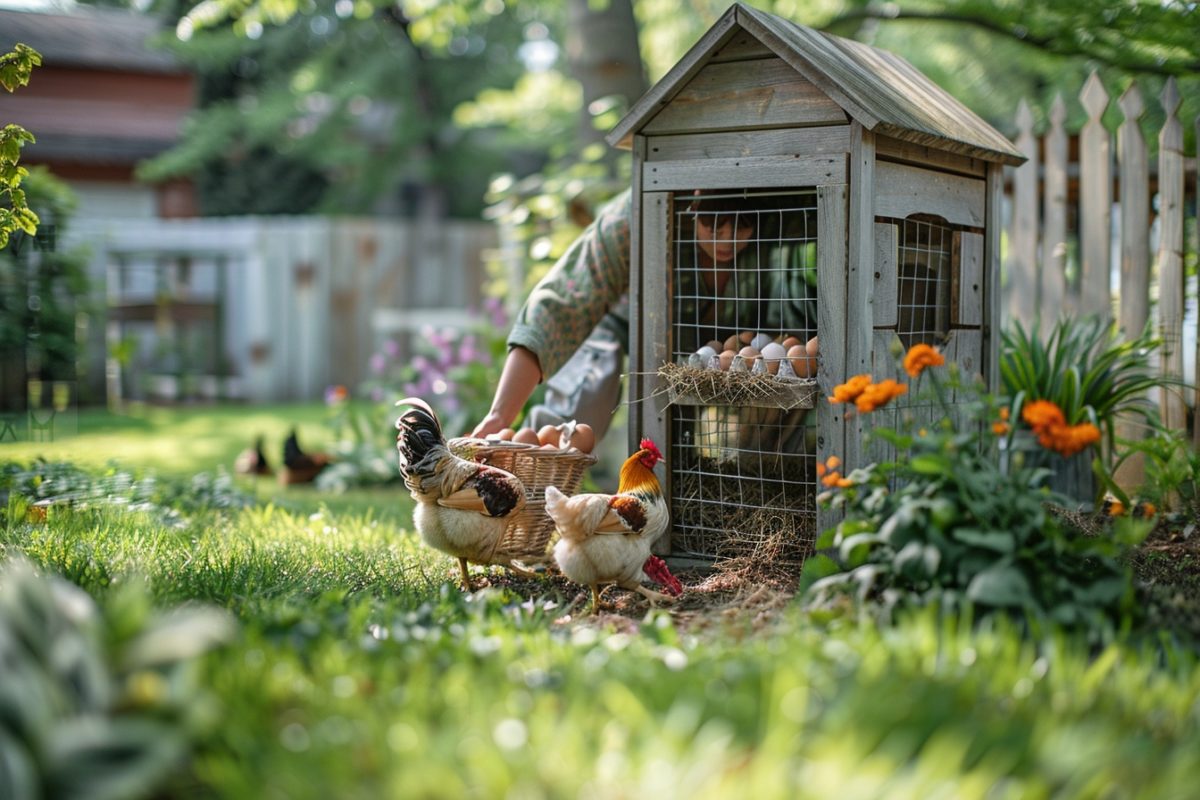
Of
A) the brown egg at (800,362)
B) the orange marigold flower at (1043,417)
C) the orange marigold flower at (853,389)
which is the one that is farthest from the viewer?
the brown egg at (800,362)

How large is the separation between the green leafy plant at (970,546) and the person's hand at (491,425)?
1.79 meters

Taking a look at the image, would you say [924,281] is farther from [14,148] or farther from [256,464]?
[256,464]

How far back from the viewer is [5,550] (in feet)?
13.6

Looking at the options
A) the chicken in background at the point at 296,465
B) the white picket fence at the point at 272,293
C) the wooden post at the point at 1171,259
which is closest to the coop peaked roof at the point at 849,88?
the wooden post at the point at 1171,259

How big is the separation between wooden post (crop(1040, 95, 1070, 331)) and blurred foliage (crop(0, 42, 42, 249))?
→ 495 centimetres

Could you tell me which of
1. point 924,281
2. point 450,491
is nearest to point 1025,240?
point 924,281

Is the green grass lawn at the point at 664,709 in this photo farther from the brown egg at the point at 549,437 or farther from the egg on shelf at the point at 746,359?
the brown egg at the point at 549,437

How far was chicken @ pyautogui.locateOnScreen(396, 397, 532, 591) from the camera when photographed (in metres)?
4.22

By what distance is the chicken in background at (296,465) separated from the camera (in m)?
7.61

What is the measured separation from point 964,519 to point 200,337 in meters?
12.5

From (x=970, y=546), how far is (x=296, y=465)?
527 cm

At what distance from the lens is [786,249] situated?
4.97 metres

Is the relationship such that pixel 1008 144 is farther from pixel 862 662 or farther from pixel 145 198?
pixel 145 198

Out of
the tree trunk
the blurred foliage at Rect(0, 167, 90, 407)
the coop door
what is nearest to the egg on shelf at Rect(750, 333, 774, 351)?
the coop door
